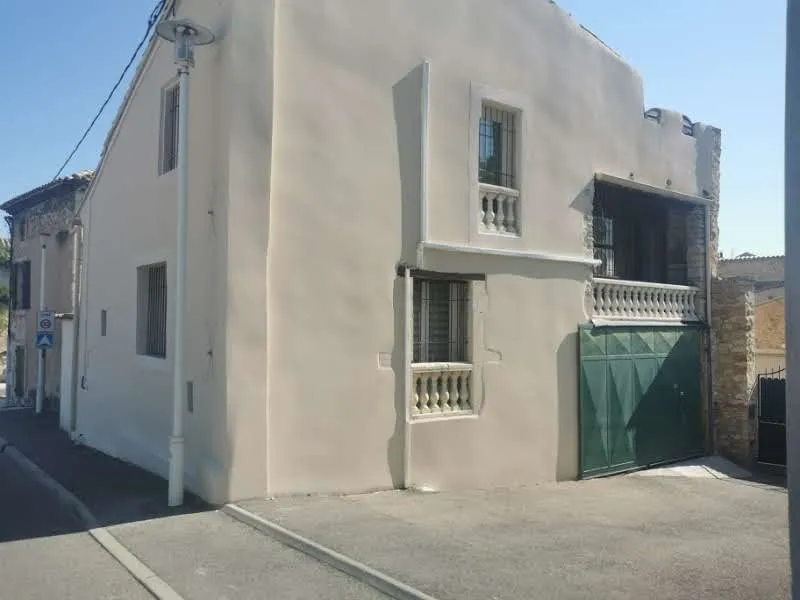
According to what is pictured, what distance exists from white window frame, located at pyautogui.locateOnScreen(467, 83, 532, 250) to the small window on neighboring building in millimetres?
17024

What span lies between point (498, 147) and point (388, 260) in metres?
2.77

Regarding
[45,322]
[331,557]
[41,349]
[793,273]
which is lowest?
[331,557]

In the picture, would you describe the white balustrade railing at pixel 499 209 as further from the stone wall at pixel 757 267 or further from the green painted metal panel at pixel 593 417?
the stone wall at pixel 757 267

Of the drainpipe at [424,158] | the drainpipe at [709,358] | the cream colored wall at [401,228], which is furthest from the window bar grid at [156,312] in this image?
the drainpipe at [709,358]

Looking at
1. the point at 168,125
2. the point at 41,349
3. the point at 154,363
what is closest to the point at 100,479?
the point at 154,363

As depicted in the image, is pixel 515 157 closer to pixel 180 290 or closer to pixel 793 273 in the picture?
pixel 180 290

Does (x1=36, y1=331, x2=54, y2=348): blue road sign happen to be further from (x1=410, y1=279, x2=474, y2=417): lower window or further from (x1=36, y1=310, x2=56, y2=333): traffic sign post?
(x1=410, y1=279, x2=474, y2=417): lower window

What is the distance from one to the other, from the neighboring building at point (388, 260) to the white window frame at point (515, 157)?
0.04 metres

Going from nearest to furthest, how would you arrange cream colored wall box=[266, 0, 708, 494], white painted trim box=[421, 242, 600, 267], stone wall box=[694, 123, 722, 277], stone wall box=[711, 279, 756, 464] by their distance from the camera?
cream colored wall box=[266, 0, 708, 494] < white painted trim box=[421, 242, 600, 267] < stone wall box=[711, 279, 756, 464] < stone wall box=[694, 123, 722, 277]

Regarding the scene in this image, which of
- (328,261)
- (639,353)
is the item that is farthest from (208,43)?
(639,353)

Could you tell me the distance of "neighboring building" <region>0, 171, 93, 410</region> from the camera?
59.2 feet

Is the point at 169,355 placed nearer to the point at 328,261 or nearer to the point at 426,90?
the point at 328,261

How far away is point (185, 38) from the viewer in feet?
22.6

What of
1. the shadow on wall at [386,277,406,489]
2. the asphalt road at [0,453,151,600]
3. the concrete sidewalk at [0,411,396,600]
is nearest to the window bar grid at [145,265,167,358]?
the concrete sidewalk at [0,411,396,600]
